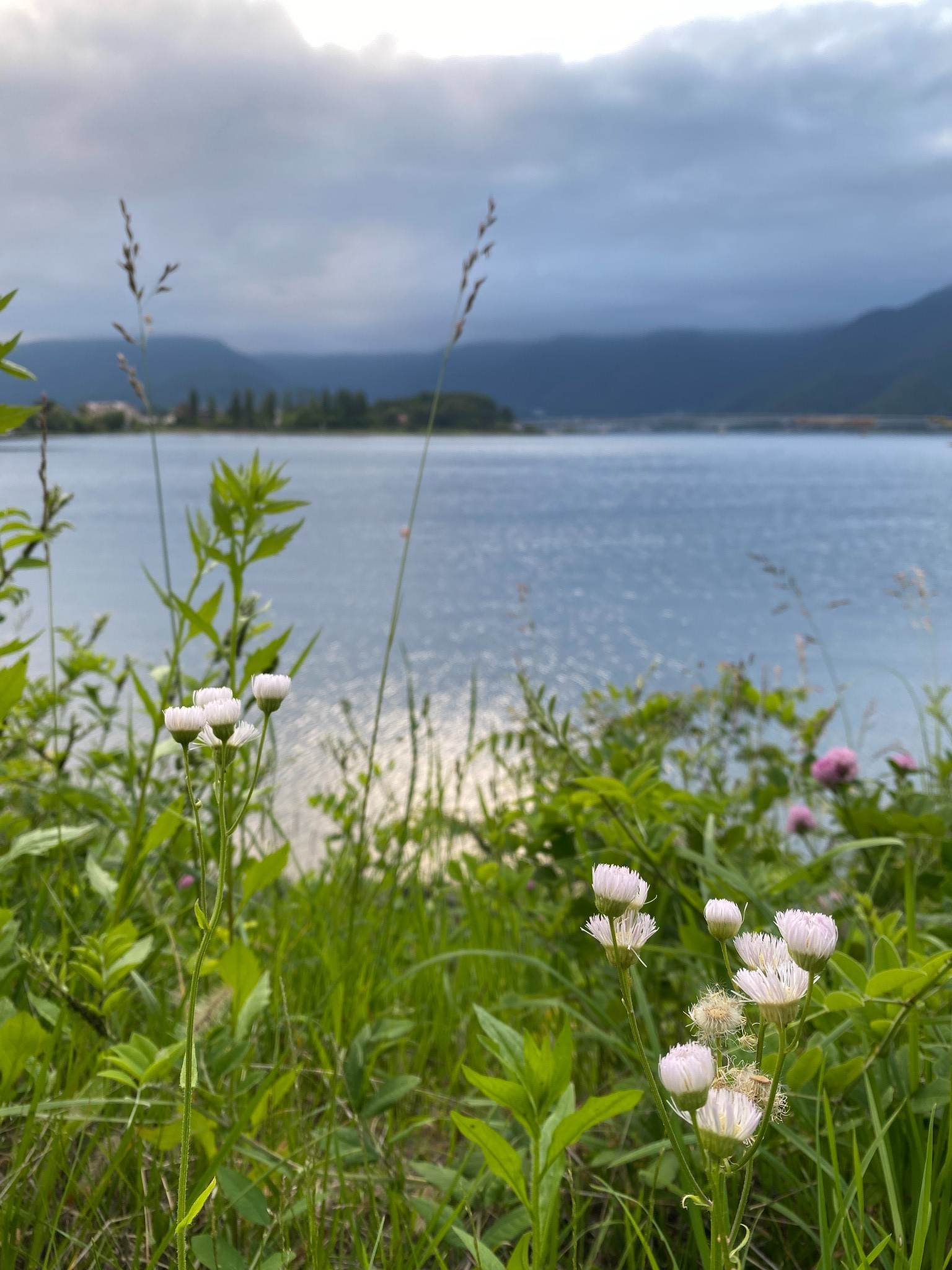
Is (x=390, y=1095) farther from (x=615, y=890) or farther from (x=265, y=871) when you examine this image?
(x=615, y=890)

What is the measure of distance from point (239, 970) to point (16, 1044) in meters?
0.23

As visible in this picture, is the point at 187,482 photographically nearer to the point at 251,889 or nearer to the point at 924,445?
the point at 251,889

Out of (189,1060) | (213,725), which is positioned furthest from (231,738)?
(189,1060)

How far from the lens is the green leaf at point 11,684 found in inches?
35.9

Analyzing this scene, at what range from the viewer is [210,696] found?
59cm

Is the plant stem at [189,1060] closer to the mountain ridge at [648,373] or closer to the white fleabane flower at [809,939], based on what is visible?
the white fleabane flower at [809,939]

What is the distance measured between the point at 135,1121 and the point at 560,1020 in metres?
0.68

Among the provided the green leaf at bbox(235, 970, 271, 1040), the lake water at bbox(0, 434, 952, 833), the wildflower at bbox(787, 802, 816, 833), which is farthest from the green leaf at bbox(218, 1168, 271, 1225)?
the wildflower at bbox(787, 802, 816, 833)

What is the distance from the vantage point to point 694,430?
3713 inches

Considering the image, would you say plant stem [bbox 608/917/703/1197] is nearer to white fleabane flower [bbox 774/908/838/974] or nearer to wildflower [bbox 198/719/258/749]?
white fleabane flower [bbox 774/908/838/974]

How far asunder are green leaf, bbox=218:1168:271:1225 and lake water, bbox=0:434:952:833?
2.31 ft

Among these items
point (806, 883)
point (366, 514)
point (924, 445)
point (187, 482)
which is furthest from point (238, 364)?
point (806, 883)

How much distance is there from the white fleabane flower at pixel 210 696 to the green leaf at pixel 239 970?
0.47 metres

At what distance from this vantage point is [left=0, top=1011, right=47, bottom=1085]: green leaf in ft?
2.56
